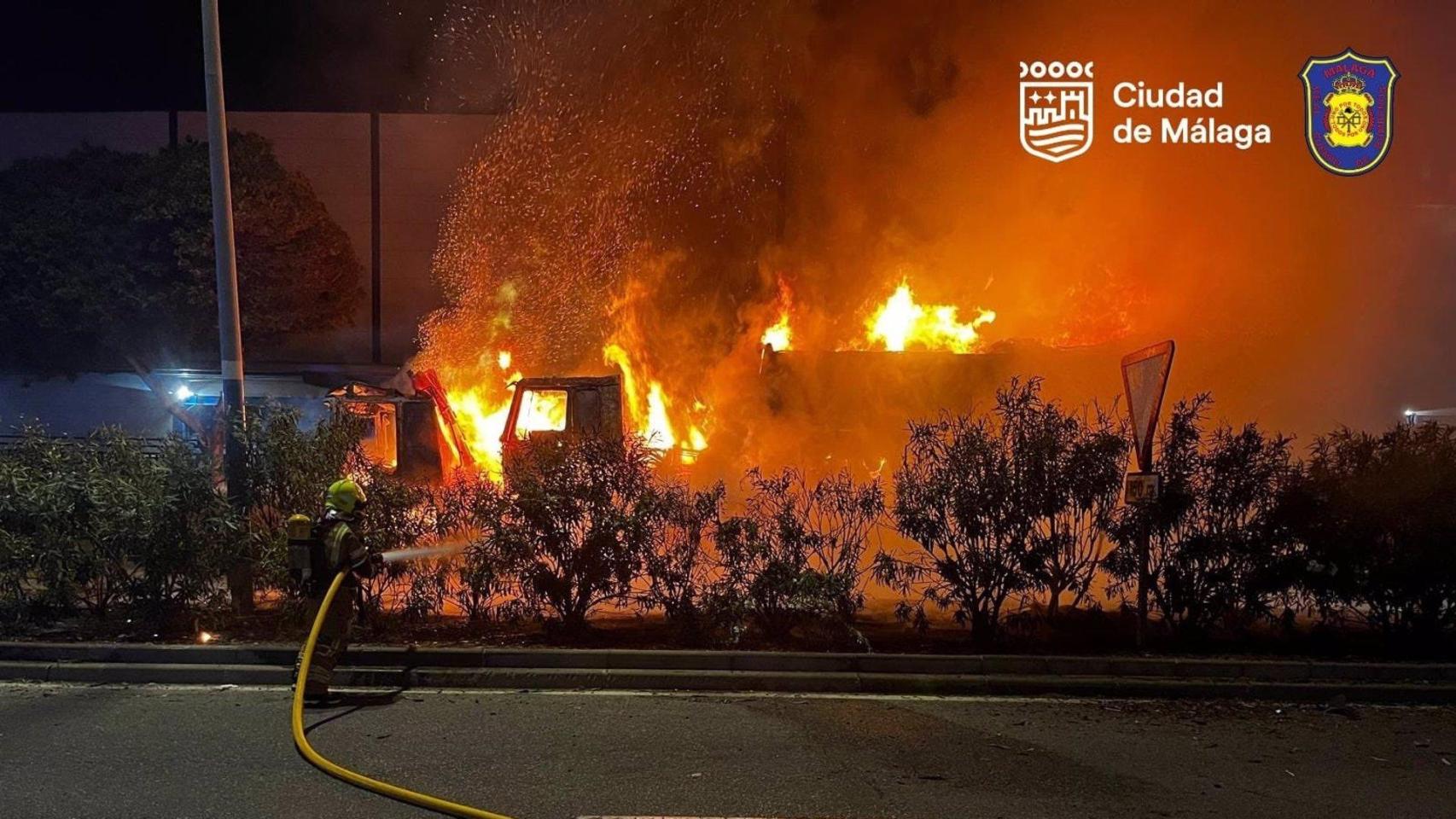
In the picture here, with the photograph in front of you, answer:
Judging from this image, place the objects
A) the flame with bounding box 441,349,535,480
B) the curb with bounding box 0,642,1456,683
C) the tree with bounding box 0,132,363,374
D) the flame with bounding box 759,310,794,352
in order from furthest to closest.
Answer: the tree with bounding box 0,132,363,374 → the flame with bounding box 759,310,794,352 → the flame with bounding box 441,349,535,480 → the curb with bounding box 0,642,1456,683

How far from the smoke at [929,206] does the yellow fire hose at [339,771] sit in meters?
13.7

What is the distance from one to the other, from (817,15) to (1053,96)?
500 centimetres

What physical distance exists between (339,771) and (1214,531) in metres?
6.20

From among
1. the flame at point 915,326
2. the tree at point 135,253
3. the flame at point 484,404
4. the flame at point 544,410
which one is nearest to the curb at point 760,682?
the flame at point 544,410

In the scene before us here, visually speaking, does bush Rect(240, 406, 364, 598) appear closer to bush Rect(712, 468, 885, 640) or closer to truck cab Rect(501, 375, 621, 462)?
bush Rect(712, 468, 885, 640)

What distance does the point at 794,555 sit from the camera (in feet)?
25.5

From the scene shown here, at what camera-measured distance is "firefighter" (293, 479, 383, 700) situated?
254 inches

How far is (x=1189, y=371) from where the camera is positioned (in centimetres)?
2064

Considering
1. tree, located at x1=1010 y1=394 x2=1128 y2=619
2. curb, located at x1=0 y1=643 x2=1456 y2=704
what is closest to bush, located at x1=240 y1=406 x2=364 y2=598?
curb, located at x1=0 y1=643 x2=1456 y2=704

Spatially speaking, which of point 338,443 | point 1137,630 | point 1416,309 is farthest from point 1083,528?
point 1416,309

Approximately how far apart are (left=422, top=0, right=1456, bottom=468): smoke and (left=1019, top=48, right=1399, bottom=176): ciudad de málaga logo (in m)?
0.33

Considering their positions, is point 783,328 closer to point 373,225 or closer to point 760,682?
point 373,225

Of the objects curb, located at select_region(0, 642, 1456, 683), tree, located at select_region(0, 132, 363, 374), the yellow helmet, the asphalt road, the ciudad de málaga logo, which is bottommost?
the asphalt road

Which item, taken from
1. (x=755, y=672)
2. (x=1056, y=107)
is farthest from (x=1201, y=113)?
(x=755, y=672)
